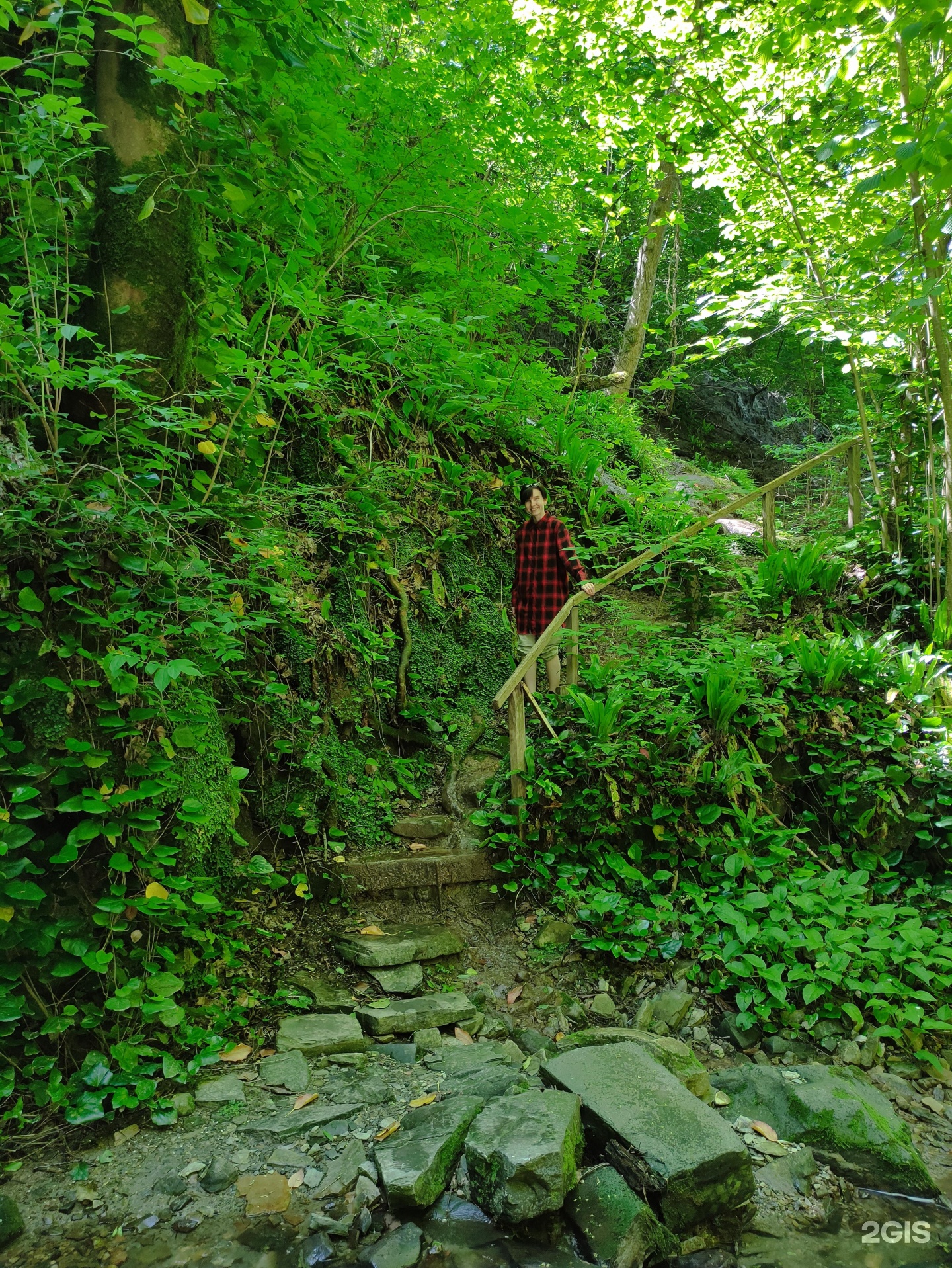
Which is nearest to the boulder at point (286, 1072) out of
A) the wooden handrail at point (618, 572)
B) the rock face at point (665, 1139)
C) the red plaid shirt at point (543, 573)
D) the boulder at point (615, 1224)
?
the rock face at point (665, 1139)

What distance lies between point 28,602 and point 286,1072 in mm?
2269

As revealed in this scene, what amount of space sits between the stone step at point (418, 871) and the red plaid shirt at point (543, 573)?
6.74ft

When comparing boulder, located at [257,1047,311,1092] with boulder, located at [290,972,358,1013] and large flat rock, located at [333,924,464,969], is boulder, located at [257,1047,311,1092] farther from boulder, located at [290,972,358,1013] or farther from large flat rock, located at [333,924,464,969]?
large flat rock, located at [333,924,464,969]

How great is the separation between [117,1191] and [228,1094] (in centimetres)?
52

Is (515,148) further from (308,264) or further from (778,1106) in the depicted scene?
(778,1106)

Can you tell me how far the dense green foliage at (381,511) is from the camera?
2.72 meters

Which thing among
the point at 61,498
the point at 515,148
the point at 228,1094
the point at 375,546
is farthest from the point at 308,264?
the point at 228,1094

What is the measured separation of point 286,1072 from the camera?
3004 mm

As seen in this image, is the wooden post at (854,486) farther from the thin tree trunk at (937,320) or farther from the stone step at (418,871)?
the stone step at (418,871)

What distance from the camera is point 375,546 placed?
17.6 feet

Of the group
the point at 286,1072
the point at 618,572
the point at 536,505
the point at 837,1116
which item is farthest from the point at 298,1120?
the point at 536,505

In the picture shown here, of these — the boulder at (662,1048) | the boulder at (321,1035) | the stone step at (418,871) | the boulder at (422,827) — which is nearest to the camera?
the boulder at (321,1035)

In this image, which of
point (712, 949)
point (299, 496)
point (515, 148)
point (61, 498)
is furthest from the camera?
point (515, 148)

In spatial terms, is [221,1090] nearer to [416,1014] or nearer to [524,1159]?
[416,1014]
